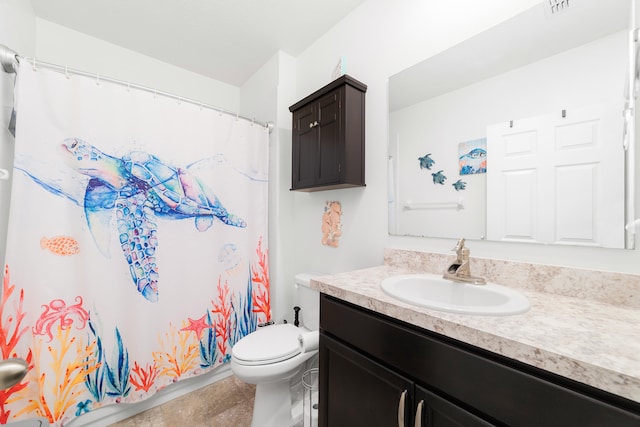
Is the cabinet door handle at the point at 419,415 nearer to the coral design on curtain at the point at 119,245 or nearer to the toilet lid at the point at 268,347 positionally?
the toilet lid at the point at 268,347

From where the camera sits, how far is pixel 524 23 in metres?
0.98

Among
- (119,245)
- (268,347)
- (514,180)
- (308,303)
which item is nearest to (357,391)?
(268,347)

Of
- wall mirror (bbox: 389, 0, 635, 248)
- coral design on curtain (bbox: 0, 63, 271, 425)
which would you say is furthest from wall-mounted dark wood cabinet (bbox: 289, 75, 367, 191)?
coral design on curtain (bbox: 0, 63, 271, 425)

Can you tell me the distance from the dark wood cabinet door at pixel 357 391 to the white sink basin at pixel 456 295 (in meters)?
0.23

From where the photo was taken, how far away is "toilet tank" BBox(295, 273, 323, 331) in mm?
1611

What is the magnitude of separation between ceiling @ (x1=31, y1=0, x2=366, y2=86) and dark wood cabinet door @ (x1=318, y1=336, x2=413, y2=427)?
1912 mm

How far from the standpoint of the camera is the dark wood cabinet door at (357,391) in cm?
76

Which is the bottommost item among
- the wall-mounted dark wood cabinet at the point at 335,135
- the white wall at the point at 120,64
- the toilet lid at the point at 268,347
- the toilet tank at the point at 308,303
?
the toilet lid at the point at 268,347

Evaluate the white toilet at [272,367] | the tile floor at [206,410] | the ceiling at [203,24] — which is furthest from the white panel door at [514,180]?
the tile floor at [206,410]

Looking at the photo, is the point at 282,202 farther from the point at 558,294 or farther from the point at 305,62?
the point at 558,294

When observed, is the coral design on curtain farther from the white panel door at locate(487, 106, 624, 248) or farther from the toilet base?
the white panel door at locate(487, 106, 624, 248)

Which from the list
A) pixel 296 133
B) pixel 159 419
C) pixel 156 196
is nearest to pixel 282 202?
pixel 296 133

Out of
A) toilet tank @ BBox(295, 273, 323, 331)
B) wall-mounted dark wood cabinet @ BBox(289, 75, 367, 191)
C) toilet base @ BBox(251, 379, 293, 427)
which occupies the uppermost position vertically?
wall-mounted dark wood cabinet @ BBox(289, 75, 367, 191)

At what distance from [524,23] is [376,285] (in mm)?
1150
